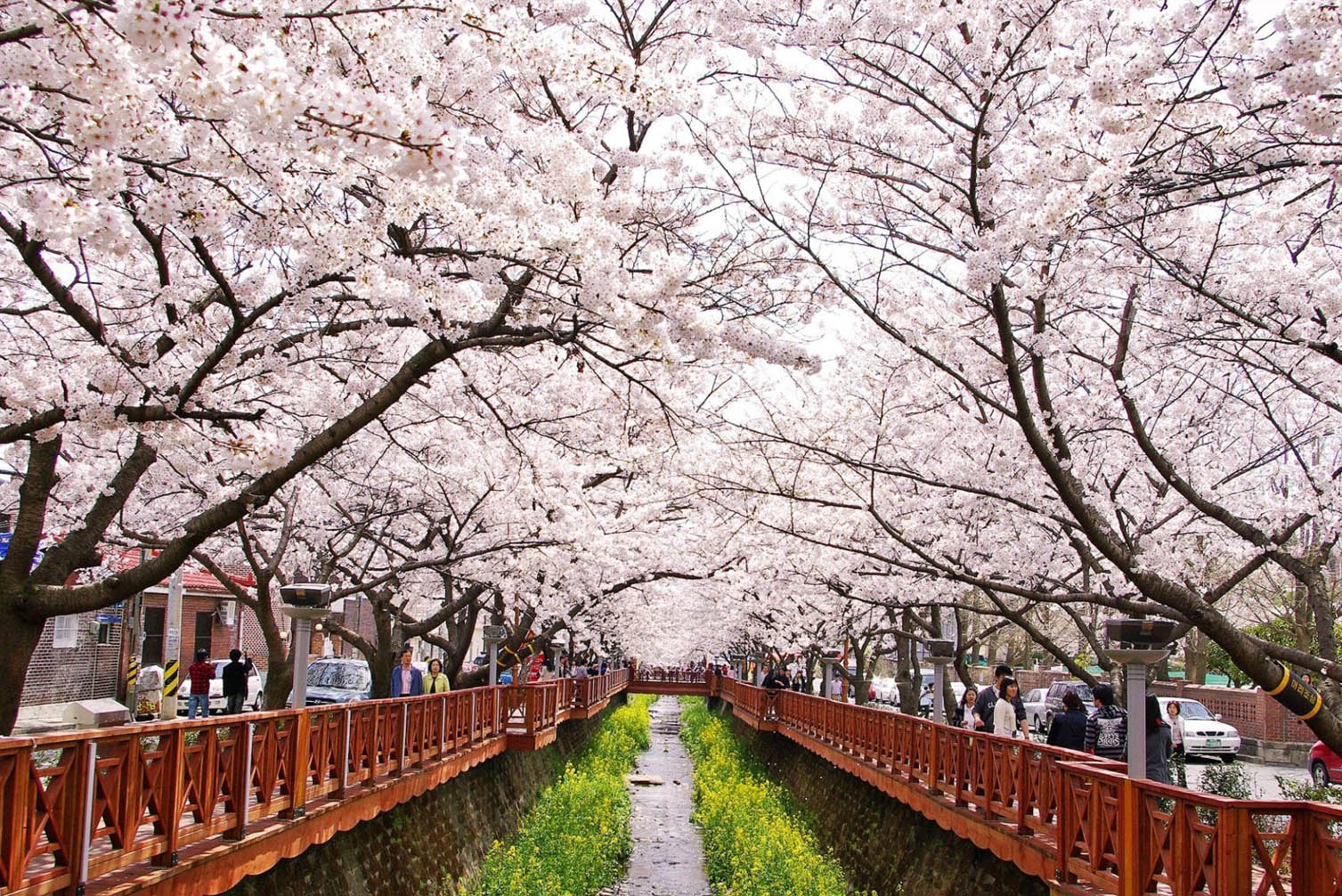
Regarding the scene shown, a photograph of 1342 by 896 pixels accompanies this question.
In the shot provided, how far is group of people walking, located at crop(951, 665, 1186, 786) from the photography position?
1118 cm

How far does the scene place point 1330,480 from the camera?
1176 cm

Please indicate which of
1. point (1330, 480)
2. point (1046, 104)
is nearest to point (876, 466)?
point (1046, 104)

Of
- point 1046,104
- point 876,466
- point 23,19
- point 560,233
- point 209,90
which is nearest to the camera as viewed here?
point 209,90

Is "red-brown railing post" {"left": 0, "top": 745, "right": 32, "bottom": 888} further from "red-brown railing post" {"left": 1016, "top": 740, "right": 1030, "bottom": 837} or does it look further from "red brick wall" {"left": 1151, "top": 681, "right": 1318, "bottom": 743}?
"red brick wall" {"left": 1151, "top": 681, "right": 1318, "bottom": 743}

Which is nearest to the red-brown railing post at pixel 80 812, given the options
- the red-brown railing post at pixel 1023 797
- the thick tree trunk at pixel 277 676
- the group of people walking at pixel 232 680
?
the red-brown railing post at pixel 1023 797

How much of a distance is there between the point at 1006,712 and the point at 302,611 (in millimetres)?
8632

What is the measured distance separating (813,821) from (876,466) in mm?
14851

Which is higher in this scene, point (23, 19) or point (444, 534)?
point (23, 19)

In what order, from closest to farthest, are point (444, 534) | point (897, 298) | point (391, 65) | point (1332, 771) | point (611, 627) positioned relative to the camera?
point (391, 65) → point (897, 298) → point (444, 534) → point (1332, 771) → point (611, 627)

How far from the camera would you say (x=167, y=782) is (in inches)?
281

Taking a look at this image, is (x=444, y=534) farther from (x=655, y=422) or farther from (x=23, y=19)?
(x=23, y=19)

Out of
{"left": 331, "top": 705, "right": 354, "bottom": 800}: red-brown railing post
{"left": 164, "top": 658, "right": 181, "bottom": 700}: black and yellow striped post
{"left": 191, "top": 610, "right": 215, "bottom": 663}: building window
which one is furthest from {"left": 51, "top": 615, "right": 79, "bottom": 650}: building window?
{"left": 331, "top": 705, "right": 354, "bottom": 800}: red-brown railing post

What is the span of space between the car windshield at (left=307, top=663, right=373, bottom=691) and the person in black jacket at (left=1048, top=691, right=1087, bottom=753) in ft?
57.6

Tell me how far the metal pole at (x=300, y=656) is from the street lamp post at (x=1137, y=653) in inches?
273
